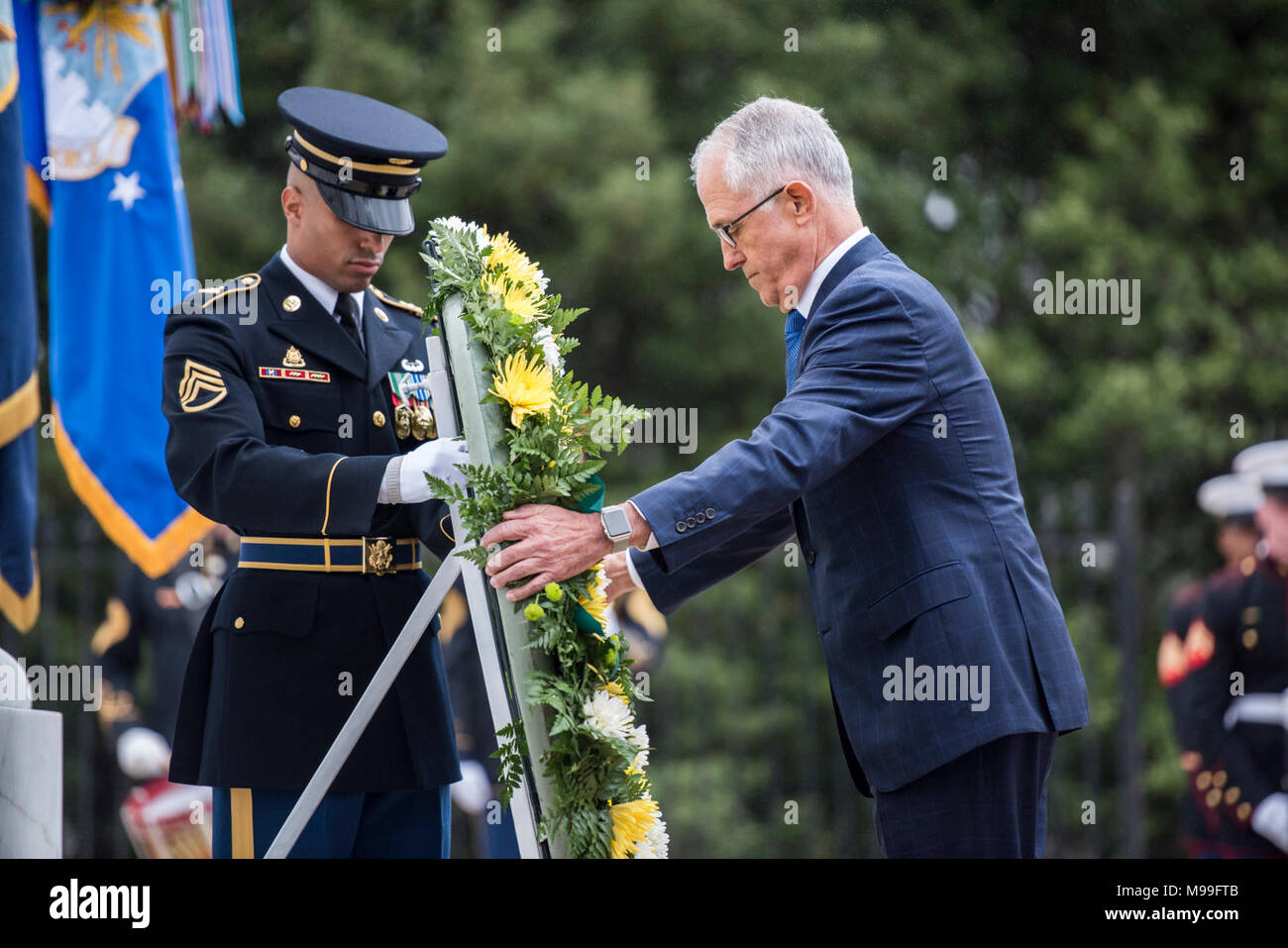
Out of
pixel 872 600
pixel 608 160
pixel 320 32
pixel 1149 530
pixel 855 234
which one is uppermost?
pixel 320 32

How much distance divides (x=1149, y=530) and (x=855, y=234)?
8956 mm

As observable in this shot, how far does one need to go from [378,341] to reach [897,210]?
761 centimetres

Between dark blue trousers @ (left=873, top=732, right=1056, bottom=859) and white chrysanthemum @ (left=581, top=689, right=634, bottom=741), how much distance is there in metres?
0.57

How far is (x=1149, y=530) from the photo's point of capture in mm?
11359

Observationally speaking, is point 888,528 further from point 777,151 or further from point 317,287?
point 317,287

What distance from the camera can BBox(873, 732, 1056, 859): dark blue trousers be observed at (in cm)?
281

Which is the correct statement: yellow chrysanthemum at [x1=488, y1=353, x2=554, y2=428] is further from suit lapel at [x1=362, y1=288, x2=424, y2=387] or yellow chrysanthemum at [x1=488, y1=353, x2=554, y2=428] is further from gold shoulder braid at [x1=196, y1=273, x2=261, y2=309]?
gold shoulder braid at [x1=196, y1=273, x2=261, y2=309]

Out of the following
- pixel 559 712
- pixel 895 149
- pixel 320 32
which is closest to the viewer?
pixel 559 712

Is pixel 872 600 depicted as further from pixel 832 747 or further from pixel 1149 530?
pixel 1149 530

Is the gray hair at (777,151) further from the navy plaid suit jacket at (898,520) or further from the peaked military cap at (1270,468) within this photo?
the peaked military cap at (1270,468)

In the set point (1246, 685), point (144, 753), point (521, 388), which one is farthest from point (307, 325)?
point (144, 753)

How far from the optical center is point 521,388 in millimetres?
2719

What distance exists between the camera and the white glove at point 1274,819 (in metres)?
5.34
